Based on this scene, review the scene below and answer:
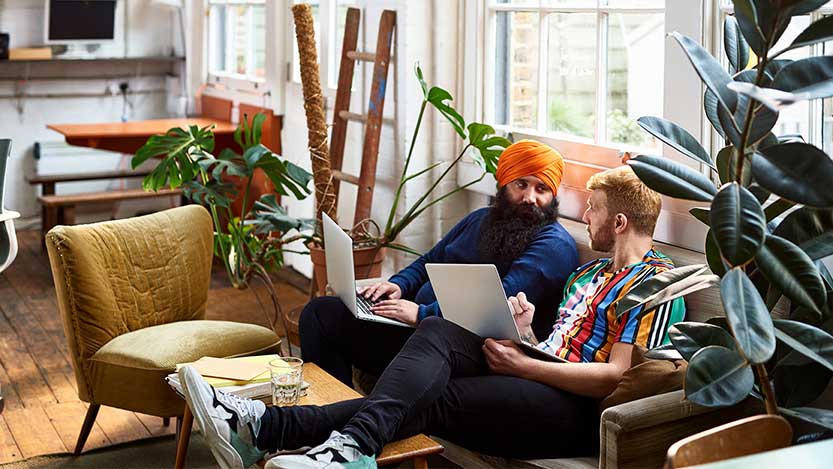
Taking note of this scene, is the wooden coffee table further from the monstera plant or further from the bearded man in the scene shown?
the monstera plant

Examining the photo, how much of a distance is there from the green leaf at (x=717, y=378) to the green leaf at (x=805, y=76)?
1.87 feet

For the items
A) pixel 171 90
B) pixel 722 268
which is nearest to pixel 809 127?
pixel 722 268

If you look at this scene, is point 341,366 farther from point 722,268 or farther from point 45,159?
point 45,159

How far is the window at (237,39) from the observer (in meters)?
6.53

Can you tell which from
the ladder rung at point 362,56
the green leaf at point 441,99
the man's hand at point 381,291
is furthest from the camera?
the ladder rung at point 362,56

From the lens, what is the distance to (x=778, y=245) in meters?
2.15

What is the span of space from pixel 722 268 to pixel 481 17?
2.20 metres

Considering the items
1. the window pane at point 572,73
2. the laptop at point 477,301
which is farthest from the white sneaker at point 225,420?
the window pane at point 572,73

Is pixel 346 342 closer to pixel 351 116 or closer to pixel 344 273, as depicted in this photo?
pixel 344 273

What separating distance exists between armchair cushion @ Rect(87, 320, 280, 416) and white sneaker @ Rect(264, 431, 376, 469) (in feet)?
3.00

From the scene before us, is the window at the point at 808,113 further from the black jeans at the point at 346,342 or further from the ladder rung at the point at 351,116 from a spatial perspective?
the ladder rung at the point at 351,116

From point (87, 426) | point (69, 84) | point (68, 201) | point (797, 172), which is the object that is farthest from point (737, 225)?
point (69, 84)

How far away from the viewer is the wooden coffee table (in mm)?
2633

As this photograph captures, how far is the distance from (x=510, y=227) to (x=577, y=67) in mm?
753
